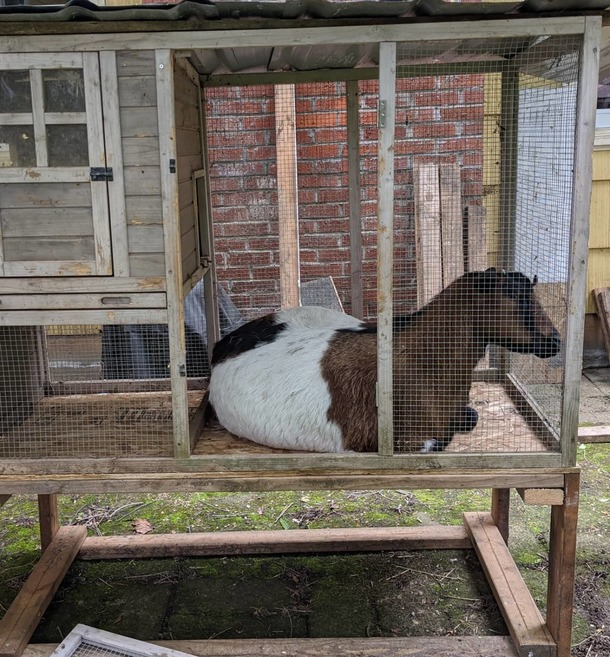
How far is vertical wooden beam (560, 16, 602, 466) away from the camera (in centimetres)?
260

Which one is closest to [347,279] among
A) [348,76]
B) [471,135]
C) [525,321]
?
[471,135]

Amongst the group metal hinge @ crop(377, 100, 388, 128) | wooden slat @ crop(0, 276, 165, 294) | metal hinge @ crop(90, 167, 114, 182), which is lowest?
wooden slat @ crop(0, 276, 165, 294)

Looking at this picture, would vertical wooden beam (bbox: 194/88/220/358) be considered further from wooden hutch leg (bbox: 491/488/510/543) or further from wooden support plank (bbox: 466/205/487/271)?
wooden hutch leg (bbox: 491/488/510/543)

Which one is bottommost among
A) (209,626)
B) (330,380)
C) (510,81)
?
(209,626)

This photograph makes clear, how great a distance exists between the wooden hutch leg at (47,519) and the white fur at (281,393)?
1180mm

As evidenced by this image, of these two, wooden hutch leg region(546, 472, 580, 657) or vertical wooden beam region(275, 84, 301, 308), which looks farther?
vertical wooden beam region(275, 84, 301, 308)

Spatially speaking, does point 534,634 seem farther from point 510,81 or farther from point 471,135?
point 471,135

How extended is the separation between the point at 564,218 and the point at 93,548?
9.63 feet

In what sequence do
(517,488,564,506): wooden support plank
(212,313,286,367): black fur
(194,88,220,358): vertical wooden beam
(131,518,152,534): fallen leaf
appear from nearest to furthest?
(517,488,564,506): wooden support plank, (212,313,286,367): black fur, (194,88,220,358): vertical wooden beam, (131,518,152,534): fallen leaf

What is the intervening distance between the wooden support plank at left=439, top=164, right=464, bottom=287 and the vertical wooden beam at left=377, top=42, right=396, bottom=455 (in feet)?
6.51

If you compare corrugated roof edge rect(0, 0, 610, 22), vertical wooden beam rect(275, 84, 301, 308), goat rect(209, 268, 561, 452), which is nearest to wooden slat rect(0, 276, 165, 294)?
goat rect(209, 268, 561, 452)

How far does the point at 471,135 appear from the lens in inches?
185

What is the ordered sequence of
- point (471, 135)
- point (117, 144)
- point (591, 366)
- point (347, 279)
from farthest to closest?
point (591, 366) → point (347, 279) → point (471, 135) → point (117, 144)

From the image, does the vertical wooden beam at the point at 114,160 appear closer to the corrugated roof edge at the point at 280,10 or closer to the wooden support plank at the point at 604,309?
the corrugated roof edge at the point at 280,10
